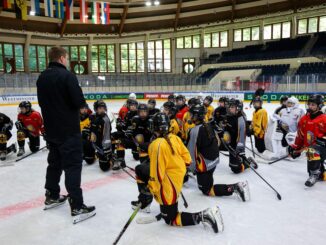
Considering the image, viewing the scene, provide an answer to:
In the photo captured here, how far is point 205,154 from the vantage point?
349 cm

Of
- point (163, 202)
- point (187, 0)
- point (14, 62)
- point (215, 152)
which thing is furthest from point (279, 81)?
point (14, 62)

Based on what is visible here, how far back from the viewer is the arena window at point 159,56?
90.5 feet

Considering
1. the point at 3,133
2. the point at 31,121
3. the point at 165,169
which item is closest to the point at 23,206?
the point at 165,169

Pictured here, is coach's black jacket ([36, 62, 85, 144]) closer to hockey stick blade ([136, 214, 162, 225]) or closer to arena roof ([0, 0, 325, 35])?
hockey stick blade ([136, 214, 162, 225])

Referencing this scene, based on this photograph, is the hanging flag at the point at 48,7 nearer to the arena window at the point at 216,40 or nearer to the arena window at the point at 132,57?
the arena window at the point at 132,57

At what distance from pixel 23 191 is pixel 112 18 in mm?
23561

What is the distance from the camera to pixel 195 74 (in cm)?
2531

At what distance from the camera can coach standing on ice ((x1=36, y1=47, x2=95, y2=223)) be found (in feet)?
9.17

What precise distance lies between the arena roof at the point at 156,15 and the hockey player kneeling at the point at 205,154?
20734 millimetres

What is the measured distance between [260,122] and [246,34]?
2237 cm

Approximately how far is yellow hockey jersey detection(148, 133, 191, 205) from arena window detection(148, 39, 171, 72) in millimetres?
25673

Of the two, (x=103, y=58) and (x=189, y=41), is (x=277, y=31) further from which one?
(x=103, y=58)

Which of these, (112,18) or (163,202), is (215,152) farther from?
(112,18)

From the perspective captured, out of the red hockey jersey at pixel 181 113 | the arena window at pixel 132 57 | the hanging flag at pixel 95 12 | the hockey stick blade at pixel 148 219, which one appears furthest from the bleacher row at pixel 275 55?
the hockey stick blade at pixel 148 219
